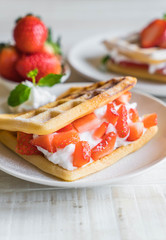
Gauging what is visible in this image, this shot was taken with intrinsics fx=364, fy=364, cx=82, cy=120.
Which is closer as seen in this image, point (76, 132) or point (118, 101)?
point (76, 132)

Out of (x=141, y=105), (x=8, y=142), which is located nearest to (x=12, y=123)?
(x=8, y=142)

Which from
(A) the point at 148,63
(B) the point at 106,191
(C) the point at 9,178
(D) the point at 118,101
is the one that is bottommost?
(B) the point at 106,191

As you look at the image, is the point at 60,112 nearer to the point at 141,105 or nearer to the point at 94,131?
the point at 94,131

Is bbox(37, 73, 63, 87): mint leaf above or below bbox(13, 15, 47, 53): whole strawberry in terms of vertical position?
below

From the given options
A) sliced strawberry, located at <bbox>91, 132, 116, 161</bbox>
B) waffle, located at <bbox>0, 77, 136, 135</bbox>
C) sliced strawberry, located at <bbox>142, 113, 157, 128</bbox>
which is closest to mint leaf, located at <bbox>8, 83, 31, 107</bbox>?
waffle, located at <bbox>0, 77, 136, 135</bbox>

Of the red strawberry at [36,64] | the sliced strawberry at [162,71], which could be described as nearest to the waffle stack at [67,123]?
the red strawberry at [36,64]

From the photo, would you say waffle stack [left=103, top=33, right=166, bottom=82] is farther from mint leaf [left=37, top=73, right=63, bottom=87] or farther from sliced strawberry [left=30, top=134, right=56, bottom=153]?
sliced strawberry [left=30, top=134, right=56, bottom=153]

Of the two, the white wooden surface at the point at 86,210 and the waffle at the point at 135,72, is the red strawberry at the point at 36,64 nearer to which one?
the waffle at the point at 135,72
